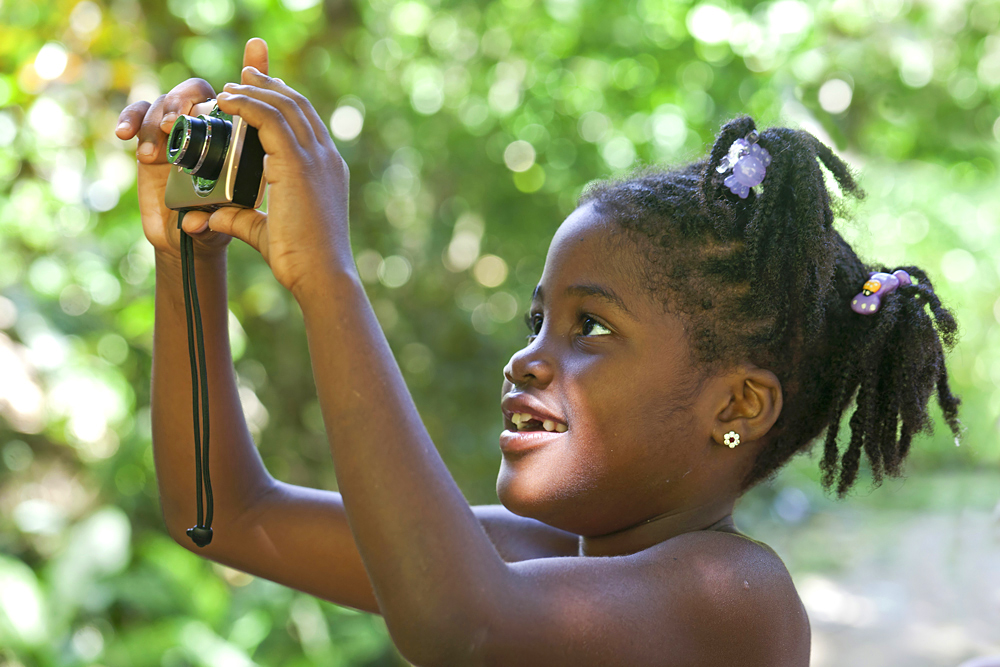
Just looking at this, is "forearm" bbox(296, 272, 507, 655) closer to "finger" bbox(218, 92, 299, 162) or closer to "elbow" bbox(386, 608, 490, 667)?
"elbow" bbox(386, 608, 490, 667)

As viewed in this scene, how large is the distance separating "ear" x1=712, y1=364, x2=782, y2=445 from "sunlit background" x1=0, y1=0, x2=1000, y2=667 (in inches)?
59.8

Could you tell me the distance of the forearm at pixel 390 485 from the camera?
781mm

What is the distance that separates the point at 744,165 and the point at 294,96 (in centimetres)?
59

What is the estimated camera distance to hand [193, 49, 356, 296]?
2.80 feet

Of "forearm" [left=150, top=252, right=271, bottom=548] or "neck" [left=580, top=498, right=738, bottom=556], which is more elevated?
"forearm" [left=150, top=252, right=271, bottom=548]

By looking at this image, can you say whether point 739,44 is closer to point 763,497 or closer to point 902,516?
point 763,497

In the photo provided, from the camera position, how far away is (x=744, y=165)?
1.15 metres

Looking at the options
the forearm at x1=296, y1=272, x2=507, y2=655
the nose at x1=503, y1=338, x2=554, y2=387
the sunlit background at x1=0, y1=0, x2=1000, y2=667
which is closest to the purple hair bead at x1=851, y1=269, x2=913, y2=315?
the nose at x1=503, y1=338, x2=554, y2=387

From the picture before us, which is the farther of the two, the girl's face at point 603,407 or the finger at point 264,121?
the girl's face at point 603,407

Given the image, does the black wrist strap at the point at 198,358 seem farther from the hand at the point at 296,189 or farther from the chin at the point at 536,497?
the chin at the point at 536,497

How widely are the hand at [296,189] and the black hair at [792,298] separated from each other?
17.1 inches

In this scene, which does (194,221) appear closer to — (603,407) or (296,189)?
(296,189)

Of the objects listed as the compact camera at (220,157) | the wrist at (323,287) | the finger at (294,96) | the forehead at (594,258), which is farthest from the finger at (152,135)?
the forehead at (594,258)

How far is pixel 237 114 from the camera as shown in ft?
2.87
